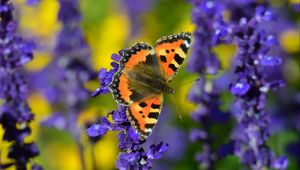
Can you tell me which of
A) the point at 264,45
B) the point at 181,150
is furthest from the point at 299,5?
the point at 181,150

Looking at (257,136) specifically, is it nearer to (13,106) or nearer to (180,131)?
(13,106)

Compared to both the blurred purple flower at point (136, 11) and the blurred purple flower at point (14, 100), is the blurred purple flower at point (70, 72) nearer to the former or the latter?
the blurred purple flower at point (14, 100)

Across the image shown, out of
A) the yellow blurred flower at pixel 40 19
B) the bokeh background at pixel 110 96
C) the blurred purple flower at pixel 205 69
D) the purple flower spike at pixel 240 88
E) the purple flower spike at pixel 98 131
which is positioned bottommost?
the purple flower spike at pixel 98 131

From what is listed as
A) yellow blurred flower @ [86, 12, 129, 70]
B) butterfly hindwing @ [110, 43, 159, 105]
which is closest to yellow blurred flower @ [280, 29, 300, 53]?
yellow blurred flower @ [86, 12, 129, 70]

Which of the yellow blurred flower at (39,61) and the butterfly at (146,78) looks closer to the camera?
the butterfly at (146,78)

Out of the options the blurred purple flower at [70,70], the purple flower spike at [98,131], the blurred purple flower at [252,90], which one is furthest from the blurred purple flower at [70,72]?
the purple flower spike at [98,131]
